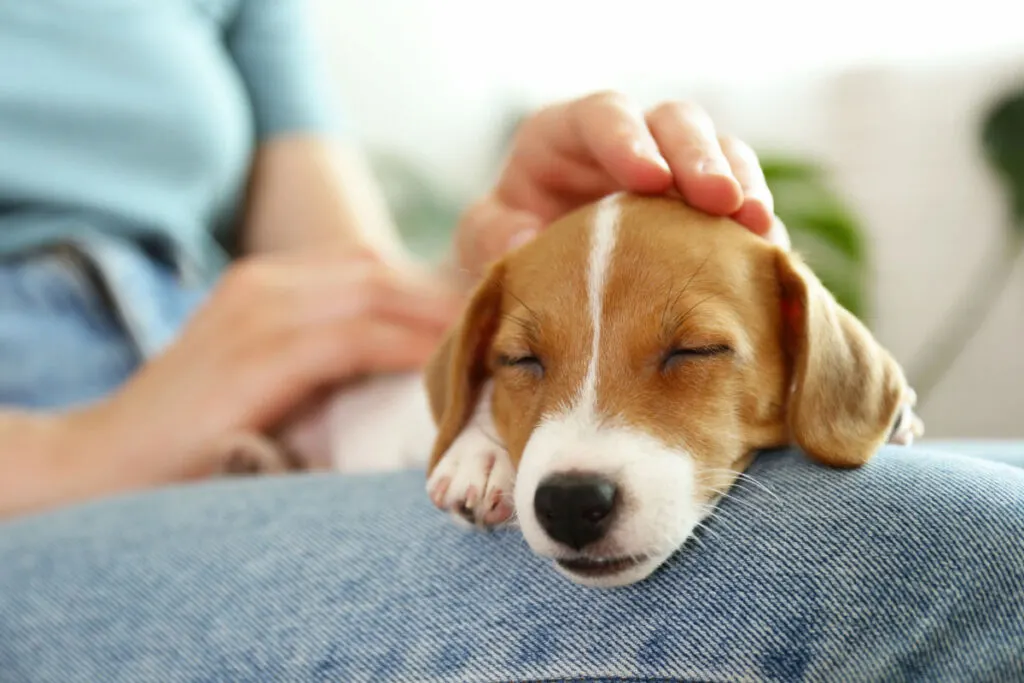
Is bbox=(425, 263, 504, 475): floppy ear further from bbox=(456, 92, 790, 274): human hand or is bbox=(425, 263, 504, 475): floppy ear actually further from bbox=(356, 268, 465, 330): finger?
bbox=(356, 268, 465, 330): finger

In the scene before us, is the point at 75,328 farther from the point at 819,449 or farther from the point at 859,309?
the point at 859,309

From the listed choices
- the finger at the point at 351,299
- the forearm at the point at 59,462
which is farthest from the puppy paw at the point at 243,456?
the finger at the point at 351,299

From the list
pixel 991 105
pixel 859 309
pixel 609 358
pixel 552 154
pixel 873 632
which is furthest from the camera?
pixel 991 105

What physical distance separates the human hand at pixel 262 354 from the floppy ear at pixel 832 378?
86 cm

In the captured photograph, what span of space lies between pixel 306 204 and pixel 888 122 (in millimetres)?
2234

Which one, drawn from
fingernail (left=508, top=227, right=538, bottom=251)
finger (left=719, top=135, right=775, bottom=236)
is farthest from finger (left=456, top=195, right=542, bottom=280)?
finger (left=719, top=135, right=775, bottom=236)

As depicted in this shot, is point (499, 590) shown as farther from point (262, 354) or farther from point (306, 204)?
point (306, 204)

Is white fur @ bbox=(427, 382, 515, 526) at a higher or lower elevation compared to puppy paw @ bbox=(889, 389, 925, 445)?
lower

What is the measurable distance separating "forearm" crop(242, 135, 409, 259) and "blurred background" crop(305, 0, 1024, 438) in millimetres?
934

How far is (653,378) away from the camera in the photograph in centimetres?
117

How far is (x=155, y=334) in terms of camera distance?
2193mm

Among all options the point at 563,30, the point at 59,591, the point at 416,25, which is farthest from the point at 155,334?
the point at 416,25

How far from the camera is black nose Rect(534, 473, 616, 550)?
999 millimetres

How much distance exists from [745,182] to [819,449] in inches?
15.8
